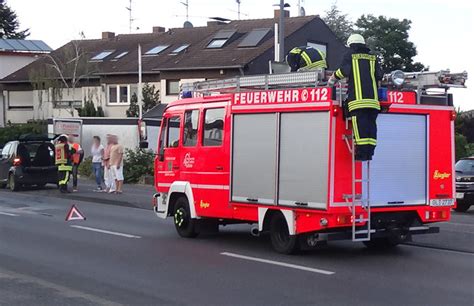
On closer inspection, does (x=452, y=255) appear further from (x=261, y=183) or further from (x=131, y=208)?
(x=131, y=208)

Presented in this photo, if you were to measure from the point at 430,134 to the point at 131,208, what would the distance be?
10119 mm

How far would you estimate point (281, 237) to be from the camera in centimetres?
1144

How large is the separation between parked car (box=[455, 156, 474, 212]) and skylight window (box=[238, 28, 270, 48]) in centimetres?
2358

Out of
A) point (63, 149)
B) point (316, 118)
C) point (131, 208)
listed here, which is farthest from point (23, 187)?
point (316, 118)

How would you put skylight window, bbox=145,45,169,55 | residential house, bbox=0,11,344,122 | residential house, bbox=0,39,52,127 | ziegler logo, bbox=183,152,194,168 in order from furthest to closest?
1. residential house, bbox=0,39,52,127
2. skylight window, bbox=145,45,169,55
3. residential house, bbox=0,11,344,122
4. ziegler logo, bbox=183,152,194,168

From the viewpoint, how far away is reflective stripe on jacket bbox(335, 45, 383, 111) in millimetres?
10195

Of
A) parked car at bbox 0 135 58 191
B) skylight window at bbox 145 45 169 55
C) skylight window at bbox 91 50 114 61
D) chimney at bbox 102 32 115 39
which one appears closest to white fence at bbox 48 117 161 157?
parked car at bbox 0 135 58 191

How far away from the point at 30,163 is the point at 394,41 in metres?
48.7

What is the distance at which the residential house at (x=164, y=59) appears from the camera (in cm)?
4244

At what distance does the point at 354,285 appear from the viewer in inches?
359

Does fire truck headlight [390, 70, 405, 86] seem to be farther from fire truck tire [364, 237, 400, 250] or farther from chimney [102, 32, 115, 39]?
chimney [102, 32, 115, 39]

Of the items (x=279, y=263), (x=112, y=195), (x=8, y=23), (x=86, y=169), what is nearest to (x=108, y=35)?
(x=8, y=23)

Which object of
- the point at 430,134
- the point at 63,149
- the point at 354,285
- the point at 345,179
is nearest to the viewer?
the point at 354,285

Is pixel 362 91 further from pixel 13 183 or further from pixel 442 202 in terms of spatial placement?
pixel 13 183
